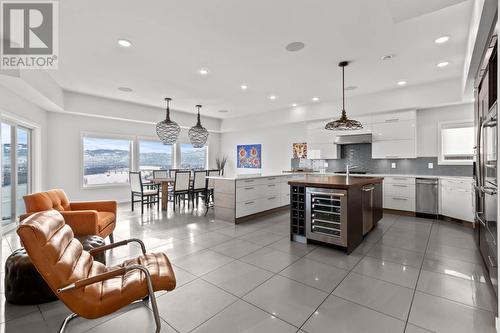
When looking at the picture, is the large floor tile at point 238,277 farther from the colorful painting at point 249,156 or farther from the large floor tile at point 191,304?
the colorful painting at point 249,156

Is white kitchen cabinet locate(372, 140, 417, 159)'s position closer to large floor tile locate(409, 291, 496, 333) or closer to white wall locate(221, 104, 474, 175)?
white wall locate(221, 104, 474, 175)

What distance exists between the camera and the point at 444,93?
4.79 m

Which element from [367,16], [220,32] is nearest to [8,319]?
[220,32]

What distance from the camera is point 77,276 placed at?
1549mm

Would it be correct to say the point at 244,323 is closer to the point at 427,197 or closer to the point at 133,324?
the point at 133,324

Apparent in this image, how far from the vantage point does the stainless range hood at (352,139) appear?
19.0ft

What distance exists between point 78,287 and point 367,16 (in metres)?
3.58

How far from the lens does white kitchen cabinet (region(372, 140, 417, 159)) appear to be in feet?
17.4

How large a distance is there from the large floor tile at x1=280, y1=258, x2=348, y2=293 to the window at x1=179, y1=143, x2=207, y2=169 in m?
6.69

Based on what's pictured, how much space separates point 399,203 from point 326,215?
307 cm

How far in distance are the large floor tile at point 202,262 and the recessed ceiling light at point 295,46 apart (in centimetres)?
301

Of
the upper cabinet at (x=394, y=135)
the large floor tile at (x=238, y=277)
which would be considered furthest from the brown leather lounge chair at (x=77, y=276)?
the upper cabinet at (x=394, y=135)

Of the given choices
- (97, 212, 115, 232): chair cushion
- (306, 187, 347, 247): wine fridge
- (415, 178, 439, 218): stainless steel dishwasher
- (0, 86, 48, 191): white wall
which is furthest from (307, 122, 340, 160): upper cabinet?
(0, 86, 48, 191): white wall

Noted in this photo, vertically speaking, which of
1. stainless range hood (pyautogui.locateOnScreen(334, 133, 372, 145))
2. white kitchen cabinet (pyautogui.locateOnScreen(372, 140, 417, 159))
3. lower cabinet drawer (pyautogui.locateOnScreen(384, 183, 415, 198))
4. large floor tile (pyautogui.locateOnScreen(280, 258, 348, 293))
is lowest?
large floor tile (pyautogui.locateOnScreen(280, 258, 348, 293))
